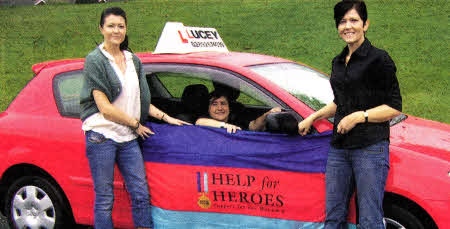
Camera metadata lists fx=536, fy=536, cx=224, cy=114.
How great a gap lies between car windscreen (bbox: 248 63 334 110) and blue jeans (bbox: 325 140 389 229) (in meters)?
0.56

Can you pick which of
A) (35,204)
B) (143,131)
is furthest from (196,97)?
(35,204)

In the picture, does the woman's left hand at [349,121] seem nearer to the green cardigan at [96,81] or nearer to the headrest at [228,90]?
the headrest at [228,90]

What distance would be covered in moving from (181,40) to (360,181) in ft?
6.20

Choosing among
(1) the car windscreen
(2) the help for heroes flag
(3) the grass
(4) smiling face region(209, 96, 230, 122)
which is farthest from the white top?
(3) the grass

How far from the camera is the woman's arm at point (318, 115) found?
10.7 ft

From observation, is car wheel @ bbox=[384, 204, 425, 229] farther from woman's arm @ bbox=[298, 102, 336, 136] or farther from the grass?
the grass

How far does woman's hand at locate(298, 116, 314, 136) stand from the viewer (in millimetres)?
3273

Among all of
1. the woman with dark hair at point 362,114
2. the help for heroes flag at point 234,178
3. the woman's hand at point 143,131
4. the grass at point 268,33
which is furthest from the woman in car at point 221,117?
the grass at point 268,33

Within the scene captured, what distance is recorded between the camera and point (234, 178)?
3.49 metres

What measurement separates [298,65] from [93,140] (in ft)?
6.16

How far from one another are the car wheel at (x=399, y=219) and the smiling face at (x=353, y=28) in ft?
3.32

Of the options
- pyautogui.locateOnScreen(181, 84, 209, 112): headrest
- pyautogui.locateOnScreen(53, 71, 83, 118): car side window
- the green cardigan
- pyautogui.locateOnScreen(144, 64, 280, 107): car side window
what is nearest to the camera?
the green cardigan

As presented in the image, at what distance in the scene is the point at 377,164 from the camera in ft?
9.66

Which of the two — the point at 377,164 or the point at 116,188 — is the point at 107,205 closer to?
the point at 116,188
